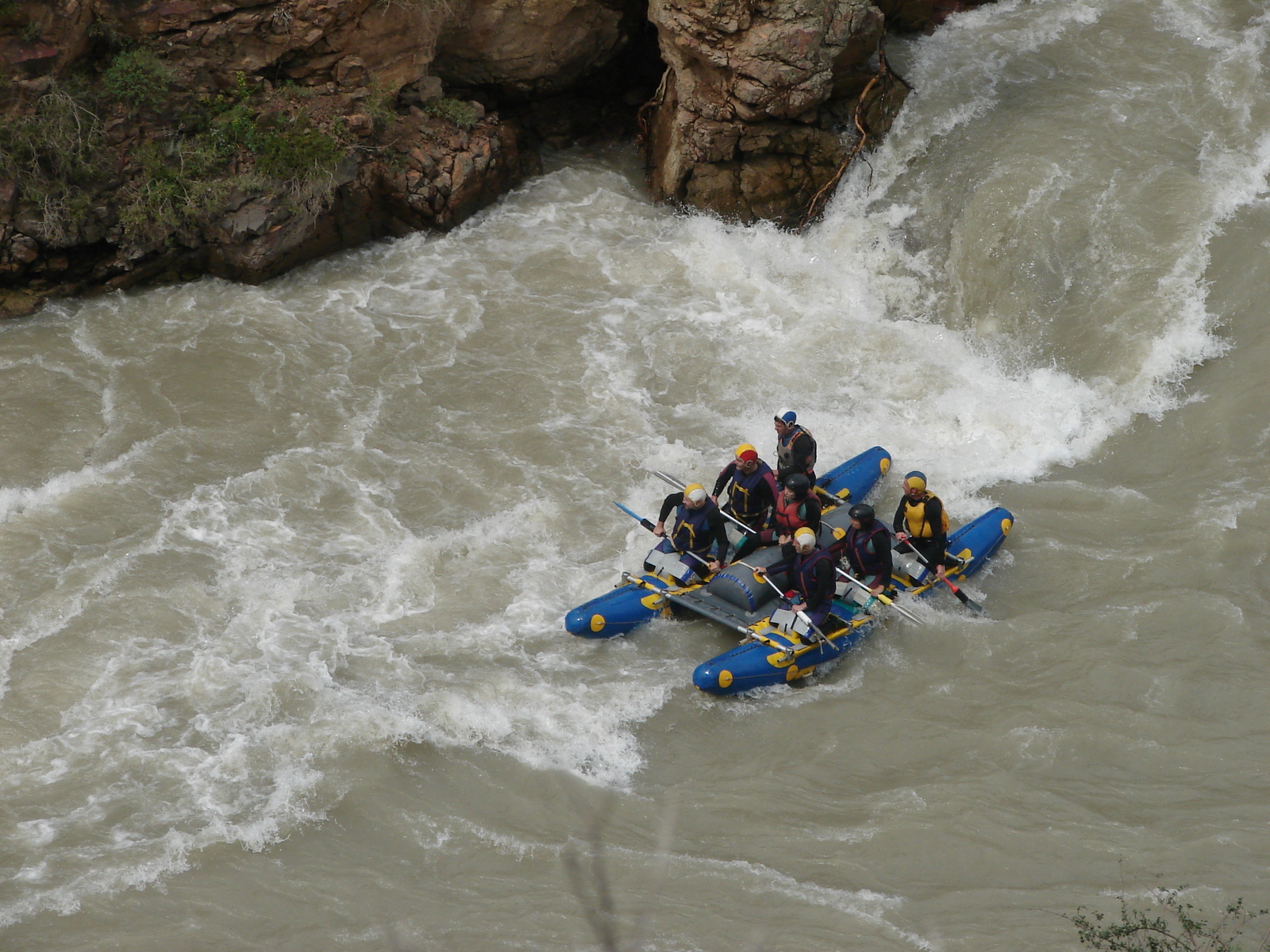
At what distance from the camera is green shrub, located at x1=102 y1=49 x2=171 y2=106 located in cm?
1100

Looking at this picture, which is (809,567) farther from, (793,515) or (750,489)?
(750,489)

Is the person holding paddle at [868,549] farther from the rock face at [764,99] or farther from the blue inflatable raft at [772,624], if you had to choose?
the rock face at [764,99]

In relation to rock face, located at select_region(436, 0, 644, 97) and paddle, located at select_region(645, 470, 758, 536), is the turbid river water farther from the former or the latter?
rock face, located at select_region(436, 0, 644, 97)

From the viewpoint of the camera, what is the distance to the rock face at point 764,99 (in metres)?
11.4

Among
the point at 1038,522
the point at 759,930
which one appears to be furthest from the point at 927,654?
the point at 759,930

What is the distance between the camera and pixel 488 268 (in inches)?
475

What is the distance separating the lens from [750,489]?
880cm

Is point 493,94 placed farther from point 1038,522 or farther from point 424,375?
point 1038,522

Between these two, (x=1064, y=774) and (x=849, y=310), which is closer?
(x=1064, y=774)

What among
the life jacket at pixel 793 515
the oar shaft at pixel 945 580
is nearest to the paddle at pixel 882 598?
the oar shaft at pixel 945 580

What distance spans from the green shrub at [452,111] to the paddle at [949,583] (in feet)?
23.7

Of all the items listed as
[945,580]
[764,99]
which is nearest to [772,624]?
[945,580]

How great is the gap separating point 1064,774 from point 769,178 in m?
7.60

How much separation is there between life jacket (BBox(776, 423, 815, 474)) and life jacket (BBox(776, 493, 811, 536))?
1.95 ft
